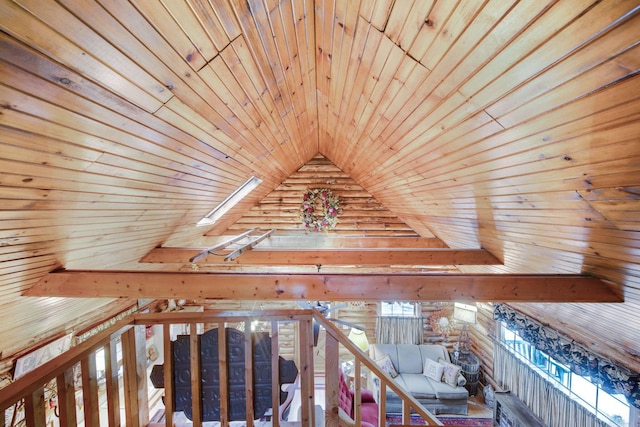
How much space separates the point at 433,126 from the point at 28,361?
510cm

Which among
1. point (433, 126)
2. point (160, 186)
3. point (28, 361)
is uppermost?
point (433, 126)

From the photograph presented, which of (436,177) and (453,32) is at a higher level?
(453,32)

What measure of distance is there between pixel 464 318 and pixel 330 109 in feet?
21.0

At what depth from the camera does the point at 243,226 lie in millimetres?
5918

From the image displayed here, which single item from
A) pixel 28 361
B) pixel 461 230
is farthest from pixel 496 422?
pixel 28 361

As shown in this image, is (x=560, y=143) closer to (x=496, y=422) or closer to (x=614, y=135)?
(x=614, y=135)

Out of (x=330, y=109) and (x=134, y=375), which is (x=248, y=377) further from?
(x=330, y=109)

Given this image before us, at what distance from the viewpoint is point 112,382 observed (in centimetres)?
157

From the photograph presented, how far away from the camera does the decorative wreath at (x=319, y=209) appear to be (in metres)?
5.52

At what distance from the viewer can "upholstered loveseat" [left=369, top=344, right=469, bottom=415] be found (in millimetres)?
5500

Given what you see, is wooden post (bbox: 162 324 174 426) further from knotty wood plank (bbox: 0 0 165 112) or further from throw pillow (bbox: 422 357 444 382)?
throw pillow (bbox: 422 357 444 382)

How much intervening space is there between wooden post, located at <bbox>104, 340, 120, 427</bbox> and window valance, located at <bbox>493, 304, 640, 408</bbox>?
4.84 m

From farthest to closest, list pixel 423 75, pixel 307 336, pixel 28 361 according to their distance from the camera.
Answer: pixel 28 361
pixel 307 336
pixel 423 75

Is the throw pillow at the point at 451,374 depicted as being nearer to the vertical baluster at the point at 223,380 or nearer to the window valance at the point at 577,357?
the window valance at the point at 577,357
